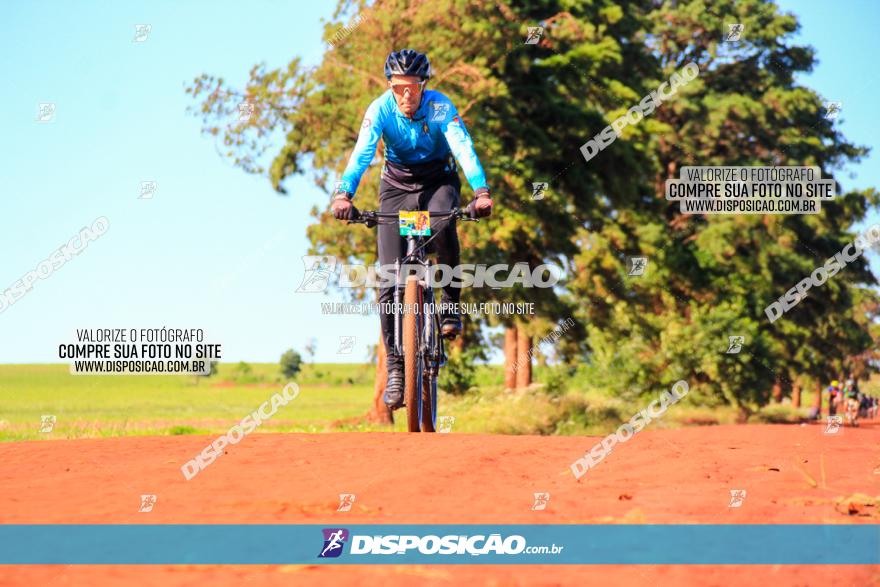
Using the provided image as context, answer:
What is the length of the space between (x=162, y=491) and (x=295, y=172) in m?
17.0

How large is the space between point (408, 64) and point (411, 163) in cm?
96

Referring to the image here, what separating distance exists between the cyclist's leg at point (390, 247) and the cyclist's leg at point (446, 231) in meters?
0.20

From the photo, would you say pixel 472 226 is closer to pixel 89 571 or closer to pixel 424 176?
pixel 424 176

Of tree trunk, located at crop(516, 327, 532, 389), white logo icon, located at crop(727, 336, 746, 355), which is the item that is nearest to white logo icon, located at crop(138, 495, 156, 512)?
tree trunk, located at crop(516, 327, 532, 389)

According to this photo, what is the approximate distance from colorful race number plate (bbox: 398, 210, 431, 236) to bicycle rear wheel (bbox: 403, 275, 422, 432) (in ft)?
1.38

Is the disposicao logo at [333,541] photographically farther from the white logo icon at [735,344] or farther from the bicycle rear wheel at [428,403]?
the white logo icon at [735,344]

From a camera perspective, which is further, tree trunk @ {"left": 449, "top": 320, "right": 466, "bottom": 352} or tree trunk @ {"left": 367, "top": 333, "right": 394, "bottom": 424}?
tree trunk @ {"left": 449, "top": 320, "right": 466, "bottom": 352}

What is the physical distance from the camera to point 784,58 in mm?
40594

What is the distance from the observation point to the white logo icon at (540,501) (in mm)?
5719

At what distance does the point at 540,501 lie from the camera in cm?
590

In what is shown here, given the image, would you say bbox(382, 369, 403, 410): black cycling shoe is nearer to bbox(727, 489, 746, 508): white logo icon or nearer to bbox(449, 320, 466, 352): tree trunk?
bbox(727, 489, 746, 508): white logo icon

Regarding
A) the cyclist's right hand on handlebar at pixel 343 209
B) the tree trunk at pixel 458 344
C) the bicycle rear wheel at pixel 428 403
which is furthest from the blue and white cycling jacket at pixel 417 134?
the tree trunk at pixel 458 344

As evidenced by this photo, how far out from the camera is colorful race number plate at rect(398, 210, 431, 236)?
30.8ft

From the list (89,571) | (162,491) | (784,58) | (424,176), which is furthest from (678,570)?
(784,58)
